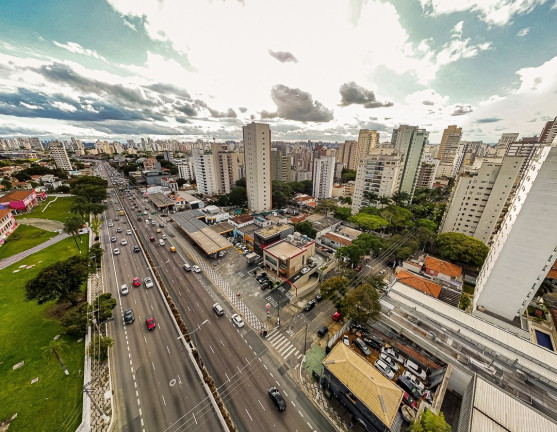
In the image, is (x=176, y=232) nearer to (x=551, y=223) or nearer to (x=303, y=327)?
(x=303, y=327)

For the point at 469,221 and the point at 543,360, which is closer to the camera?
the point at 543,360

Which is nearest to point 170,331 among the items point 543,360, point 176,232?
point 176,232

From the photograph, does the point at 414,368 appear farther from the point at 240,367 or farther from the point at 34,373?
the point at 34,373

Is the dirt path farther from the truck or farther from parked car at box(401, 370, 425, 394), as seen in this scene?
parked car at box(401, 370, 425, 394)

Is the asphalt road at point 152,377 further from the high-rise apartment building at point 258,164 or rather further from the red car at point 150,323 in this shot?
the high-rise apartment building at point 258,164

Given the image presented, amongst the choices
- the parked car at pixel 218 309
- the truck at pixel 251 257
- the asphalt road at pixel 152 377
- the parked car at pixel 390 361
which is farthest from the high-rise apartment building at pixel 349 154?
the asphalt road at pixel 152 377

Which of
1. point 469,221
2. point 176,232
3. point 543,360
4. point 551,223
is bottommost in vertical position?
point 176,232

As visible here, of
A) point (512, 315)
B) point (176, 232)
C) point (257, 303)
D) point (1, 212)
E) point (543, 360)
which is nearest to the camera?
point (543, 360)
